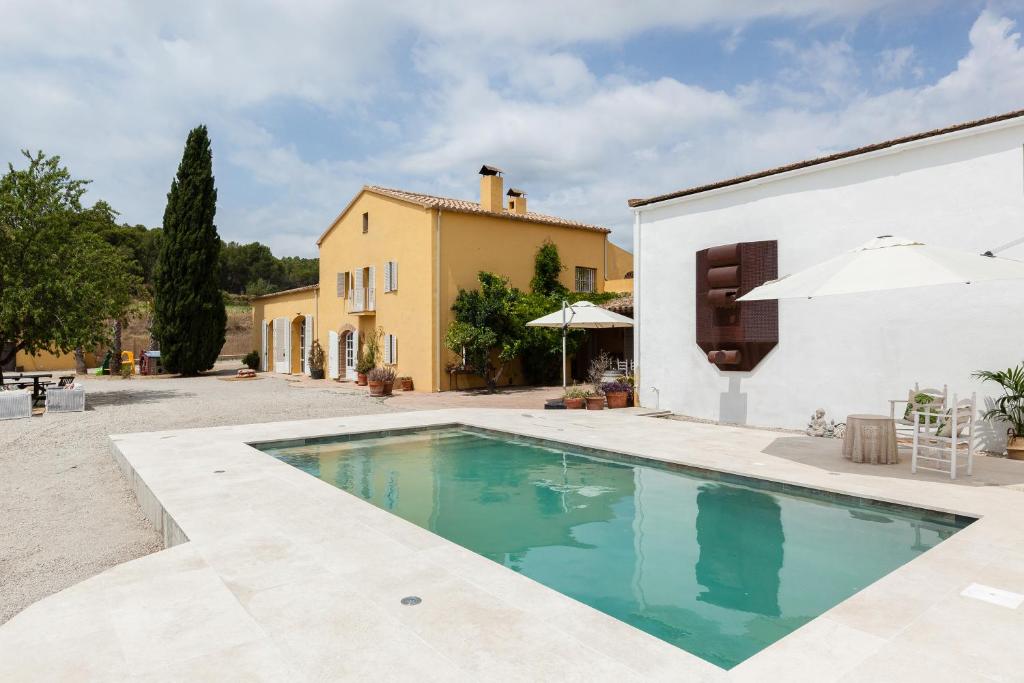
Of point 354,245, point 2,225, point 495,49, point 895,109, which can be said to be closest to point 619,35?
point 495,49

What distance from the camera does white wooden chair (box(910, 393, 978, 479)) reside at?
20.4ft

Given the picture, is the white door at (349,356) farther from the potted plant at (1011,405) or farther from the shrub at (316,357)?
the potted plant at (1011,405)

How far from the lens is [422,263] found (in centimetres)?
1822

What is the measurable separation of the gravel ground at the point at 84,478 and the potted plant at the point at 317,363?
6333 millimetres

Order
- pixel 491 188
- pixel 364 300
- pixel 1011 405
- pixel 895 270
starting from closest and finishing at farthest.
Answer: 1. pixel 895 270
2. pixel 1011 405
3. pixel 491 188
4. pixel 364 300

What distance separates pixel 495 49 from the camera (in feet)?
36.1

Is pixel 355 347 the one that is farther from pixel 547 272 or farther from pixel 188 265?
pixel 188 265

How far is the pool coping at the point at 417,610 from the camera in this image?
2680 mm

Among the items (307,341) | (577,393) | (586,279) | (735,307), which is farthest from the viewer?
(307,341)

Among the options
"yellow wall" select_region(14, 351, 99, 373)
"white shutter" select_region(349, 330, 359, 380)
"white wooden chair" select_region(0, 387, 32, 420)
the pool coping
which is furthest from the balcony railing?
"yellow wall" select_region(14, 351, 99, 373)

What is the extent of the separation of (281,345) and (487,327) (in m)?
14.2

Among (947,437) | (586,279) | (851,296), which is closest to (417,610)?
(947,437)

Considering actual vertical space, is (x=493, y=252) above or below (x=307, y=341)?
above

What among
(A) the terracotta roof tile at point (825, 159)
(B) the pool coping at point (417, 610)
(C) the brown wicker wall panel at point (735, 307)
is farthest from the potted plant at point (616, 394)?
(B) the pool coping at point (417, 610)
